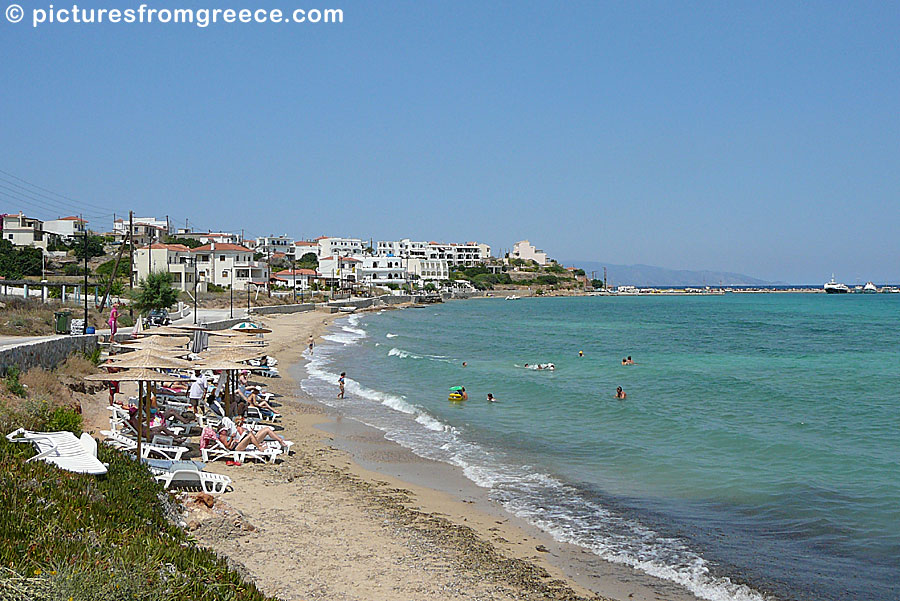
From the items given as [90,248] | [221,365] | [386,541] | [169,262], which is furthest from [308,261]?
[386,541]

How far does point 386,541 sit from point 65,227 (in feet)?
373

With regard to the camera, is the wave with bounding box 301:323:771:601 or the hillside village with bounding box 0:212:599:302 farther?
the hillside village with bounding box 0:212:599:302

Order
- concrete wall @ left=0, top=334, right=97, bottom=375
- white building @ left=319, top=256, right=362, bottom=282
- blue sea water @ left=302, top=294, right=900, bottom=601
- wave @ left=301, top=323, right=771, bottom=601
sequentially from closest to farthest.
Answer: wave @ left=301, top=323, right=771, bottom=601 < blue sea water @ left=302, top=294, right=900, bottom=601 < concrete wall @ left=0, top=334, right=97, bottom=375 < white building @ left=319, top=256, right=362, bottom=282

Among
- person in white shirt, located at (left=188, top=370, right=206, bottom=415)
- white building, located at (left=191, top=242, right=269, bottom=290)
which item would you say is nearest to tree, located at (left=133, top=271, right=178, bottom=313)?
person in white shirt, located at (left=188, top=370, right=206, bottom=415)

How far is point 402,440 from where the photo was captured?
671 inches

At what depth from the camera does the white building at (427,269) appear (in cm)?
13894

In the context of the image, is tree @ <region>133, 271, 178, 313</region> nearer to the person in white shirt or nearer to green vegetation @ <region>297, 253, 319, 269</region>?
the person in white shirt

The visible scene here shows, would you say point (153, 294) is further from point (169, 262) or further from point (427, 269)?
point (427, 269)

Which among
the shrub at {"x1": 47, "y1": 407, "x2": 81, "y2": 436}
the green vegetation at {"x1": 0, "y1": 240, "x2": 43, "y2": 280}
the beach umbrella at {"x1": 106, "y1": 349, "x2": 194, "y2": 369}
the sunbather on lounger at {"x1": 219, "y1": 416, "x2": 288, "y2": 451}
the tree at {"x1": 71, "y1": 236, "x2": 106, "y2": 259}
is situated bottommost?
the sunbather on lounger at {"x1": 219, "y1": 416, "x2": 288, "y2": 451}

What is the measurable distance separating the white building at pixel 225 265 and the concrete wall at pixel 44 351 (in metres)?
59.2

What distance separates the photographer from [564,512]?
11469 mm

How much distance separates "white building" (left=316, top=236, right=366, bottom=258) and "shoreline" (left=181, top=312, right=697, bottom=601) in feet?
416

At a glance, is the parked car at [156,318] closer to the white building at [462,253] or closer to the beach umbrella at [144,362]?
the beach umbrella at [144,362]

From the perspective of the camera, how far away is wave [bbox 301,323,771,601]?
9078 mm
